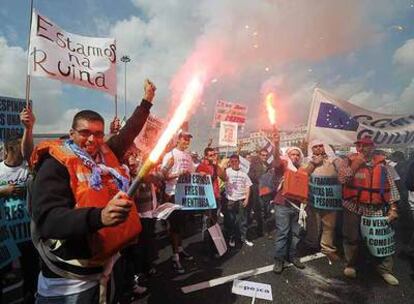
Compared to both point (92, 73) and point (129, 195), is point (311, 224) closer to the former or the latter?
point (92, 73)

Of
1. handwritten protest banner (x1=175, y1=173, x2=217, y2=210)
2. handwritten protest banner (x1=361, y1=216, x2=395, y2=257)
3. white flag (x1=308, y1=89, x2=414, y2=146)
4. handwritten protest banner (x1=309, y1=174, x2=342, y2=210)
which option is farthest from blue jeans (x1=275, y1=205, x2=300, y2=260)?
white flag (x1=308, y1=89, x2=414, y2=146)

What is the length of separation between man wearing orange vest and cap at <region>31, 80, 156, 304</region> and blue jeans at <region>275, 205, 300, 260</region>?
4399 mm

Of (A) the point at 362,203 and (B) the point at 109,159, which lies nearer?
(B) the point at 109,159

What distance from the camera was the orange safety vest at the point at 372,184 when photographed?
5566 millimetres

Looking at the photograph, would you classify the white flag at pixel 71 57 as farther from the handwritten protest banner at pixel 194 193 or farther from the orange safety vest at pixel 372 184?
the orange safety vest at pixel 372 184

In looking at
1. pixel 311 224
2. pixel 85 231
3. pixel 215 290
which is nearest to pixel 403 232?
pixel 311 224

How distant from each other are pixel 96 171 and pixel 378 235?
17.0ft

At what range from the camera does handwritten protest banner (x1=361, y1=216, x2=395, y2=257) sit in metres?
5.57

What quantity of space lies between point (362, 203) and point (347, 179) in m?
0.48

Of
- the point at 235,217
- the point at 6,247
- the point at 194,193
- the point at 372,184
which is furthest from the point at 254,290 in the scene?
the point at 235,217

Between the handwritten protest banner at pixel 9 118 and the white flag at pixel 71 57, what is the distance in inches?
35.8

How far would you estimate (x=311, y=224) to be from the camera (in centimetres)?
758

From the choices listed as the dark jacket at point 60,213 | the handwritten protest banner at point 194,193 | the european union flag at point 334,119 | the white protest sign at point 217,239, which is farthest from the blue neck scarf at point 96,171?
the european union flag at point 334,119

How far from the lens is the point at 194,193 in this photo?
6555mm
